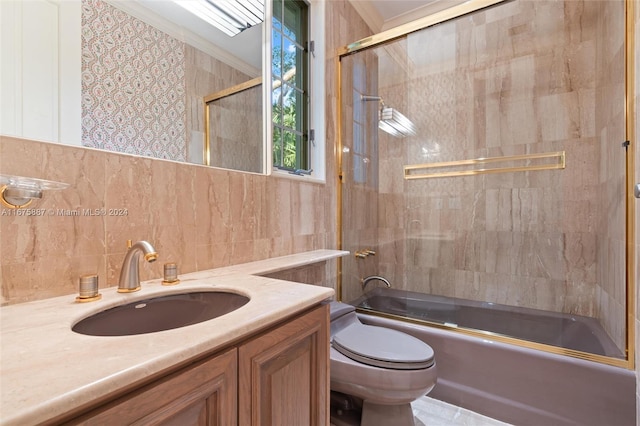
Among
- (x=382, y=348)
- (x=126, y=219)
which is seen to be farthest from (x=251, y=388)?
(x=382, y=348)

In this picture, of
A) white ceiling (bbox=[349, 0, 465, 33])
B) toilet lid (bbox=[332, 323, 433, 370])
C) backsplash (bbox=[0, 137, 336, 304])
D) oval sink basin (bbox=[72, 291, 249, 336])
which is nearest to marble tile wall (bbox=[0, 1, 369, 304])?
backsplash (bbox=[0, 137, 336, 304])

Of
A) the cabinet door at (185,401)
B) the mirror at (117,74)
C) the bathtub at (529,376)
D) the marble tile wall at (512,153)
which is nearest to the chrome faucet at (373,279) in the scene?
the marble tile wall at (512,153)

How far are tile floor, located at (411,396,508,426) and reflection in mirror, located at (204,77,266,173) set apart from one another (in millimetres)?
1510

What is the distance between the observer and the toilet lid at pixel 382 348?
3.74 feet

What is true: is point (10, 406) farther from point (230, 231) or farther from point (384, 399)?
point (384, 399)

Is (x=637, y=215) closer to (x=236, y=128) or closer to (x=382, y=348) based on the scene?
(x=382, y=348)

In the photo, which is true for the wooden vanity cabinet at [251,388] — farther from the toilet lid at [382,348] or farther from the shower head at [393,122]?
the shower head at [393,122]

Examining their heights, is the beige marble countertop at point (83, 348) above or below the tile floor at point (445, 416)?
above

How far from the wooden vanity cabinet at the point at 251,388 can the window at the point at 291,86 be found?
103 cm

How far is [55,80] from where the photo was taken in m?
0.82

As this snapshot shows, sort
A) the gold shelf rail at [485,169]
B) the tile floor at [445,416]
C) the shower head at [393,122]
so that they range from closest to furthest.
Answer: the tile floor at [445,416], the gold shelf rail at [485,169], the shower head at [393,122]

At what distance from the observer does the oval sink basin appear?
0.69 meters

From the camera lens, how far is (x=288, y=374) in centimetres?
70

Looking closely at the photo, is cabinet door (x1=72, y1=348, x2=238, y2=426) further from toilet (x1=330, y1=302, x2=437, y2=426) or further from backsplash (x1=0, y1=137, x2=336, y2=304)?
toilet (x1=330, y1=302, x2=437, y2=426)
